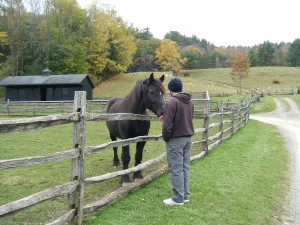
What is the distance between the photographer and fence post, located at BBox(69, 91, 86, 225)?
4.55 meters

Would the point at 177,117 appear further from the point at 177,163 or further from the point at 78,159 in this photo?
the point at 78,159

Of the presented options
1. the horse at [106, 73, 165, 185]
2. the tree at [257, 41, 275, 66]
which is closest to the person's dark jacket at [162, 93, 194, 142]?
the horse at [106, 73, 165, 185]

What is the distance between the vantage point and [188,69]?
3593 inches

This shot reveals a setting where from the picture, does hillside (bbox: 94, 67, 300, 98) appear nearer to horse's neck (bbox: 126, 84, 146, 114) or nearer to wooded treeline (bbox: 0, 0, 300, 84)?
wooded treeline (bbox: 0, 0, 300, 84)

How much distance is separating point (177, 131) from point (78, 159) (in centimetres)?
167

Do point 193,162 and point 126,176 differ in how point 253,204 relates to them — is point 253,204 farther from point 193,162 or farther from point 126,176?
point 193,162

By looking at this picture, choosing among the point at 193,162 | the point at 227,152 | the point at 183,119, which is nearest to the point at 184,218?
the point at 183,119

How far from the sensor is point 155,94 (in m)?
6.14

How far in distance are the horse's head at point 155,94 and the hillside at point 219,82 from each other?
44.9 meters

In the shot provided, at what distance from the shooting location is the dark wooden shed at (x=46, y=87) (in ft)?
134

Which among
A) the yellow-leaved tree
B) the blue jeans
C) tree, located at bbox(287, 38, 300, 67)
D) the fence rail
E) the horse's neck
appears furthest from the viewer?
tree, located at bbox(287, 38, 300, 67)

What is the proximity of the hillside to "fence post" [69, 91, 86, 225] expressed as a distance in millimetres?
46583

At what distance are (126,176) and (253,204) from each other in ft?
8.02

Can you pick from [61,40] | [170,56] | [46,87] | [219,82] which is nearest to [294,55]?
[219,82]
